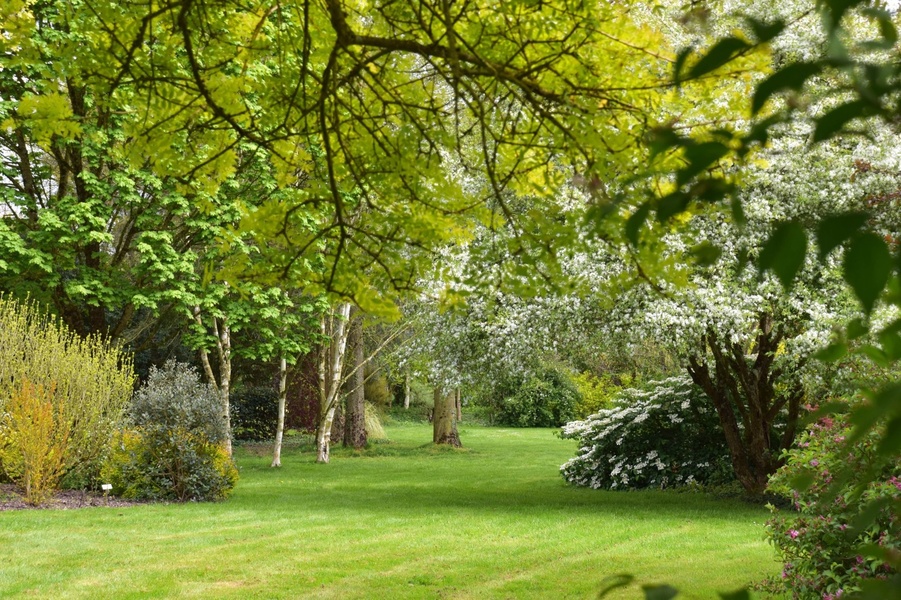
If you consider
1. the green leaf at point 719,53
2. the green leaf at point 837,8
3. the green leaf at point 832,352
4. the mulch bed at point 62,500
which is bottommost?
the mulch bed at point 62,500

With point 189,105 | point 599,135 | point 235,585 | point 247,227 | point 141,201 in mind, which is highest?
point 141,201

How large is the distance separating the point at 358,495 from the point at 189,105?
9.30m

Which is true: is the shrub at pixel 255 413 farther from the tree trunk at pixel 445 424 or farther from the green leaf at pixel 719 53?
the green leaf at pixel 719 53

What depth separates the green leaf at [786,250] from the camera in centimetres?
67

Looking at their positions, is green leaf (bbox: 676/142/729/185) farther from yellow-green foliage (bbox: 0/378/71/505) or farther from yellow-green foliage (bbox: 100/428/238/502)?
yellow-green foliage (bbox: 100/428/238/502)

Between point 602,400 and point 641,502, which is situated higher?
point 602,400

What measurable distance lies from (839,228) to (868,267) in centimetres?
4

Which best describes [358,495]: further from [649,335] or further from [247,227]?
[247,227]

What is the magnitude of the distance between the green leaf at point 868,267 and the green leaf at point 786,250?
43 mm

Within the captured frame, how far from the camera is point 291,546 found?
26.1ft

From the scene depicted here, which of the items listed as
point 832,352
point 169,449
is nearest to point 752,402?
point 169,449

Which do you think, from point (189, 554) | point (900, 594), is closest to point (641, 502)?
point (189, 554)

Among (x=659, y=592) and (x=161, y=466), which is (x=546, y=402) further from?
(x=659, y=592)

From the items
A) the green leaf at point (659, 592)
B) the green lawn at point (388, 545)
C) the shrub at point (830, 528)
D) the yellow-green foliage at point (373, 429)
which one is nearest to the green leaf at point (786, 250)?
the green leaf at point (659, 592)
